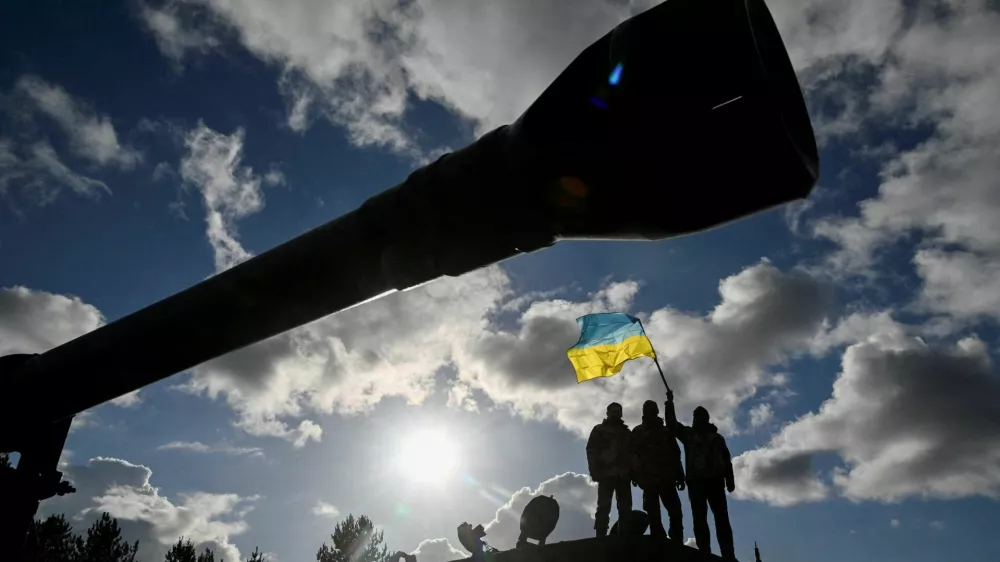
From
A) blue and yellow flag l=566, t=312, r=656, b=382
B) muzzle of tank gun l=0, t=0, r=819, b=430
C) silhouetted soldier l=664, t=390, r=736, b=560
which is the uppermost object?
blue and yellow flag l=566, t=312, r=656, b=382

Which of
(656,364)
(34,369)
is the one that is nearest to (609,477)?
(656,364)

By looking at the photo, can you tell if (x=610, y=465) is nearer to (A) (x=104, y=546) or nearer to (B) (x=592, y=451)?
(B) (x=592, y=451)

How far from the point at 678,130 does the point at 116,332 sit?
234cm

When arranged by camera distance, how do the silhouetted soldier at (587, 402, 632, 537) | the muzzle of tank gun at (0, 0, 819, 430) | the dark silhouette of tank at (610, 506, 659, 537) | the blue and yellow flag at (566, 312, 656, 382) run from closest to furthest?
the muzzle of tank gun at (0, 0, 819, 430), the dark silhouette of tank at (610, 506, 659, 537), the silhouetted soldier at (587, 402, 632, 537), the blue and yellow flag at (566, 312, 656, 382)

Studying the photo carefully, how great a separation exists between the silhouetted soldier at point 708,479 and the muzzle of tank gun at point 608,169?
264 inches

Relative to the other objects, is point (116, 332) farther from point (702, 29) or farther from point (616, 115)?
point (702, 29)

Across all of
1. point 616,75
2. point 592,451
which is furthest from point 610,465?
point 616,75

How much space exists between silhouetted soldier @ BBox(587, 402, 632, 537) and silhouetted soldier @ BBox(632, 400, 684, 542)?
133 millimetres

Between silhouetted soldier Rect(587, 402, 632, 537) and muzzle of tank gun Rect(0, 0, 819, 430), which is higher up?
silhouetted soldier Rect(587, 402, 632, 537)

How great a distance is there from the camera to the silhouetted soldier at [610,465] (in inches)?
317

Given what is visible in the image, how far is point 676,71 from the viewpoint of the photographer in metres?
1.22

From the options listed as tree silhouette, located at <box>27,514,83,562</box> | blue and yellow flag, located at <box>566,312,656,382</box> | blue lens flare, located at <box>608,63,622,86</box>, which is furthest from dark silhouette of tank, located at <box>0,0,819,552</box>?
tree silhouette, located at <box>27,514,83,562</box>

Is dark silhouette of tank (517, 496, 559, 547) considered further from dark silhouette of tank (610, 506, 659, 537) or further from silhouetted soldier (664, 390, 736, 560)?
silhouetted soldier (664, 390, 736, 560)

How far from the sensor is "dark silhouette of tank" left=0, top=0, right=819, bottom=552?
1.22 meters
